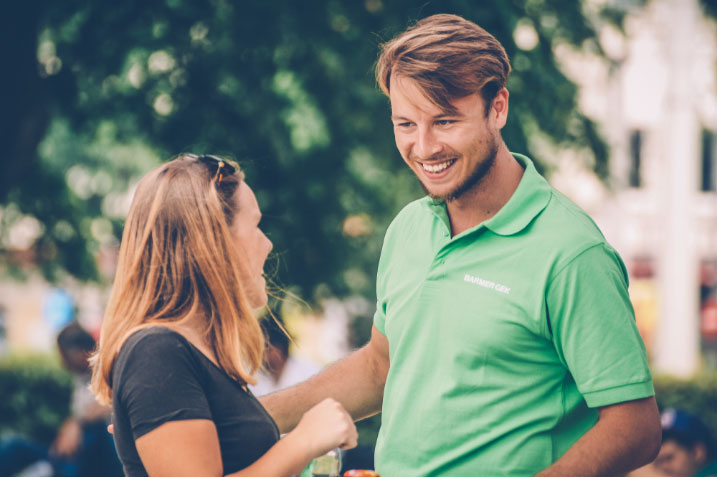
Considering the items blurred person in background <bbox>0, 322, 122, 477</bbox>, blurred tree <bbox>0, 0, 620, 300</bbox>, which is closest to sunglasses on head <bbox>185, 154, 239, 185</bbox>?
blurred tree <bbox>0, 0, 620, 300</bbox>

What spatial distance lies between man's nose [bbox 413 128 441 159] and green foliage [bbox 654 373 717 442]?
8.06 m

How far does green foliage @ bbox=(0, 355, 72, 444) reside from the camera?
32.0ft

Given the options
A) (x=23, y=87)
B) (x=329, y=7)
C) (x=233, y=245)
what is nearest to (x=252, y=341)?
(x=233, y=245)

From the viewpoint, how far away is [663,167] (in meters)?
12.1

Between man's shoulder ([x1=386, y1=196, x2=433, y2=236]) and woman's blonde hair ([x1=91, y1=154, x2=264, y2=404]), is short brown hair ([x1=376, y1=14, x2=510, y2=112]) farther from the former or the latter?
woman's blonde hair ([x1=91, y1=154, x2=264, y2=404])

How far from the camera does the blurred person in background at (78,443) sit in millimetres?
5840

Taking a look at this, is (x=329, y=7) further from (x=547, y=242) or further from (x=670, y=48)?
(x=670, y=48)

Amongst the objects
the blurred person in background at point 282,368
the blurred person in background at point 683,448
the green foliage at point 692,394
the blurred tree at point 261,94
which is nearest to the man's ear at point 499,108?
the blurred tree at point 261,94

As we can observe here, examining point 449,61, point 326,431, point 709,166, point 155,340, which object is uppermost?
point 449,61

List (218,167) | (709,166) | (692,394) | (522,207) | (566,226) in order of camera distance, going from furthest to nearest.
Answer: (709,166) → (692,394) → (218,167) → (522,207) → (566,226)

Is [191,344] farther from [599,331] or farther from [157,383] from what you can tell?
[599,331]

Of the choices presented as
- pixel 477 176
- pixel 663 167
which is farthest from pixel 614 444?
pixel 663 167

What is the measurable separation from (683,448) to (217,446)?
11.4 feet

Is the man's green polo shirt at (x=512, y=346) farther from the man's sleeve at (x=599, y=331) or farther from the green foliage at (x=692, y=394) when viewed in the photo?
the green foliage at (x=692, y=394)
